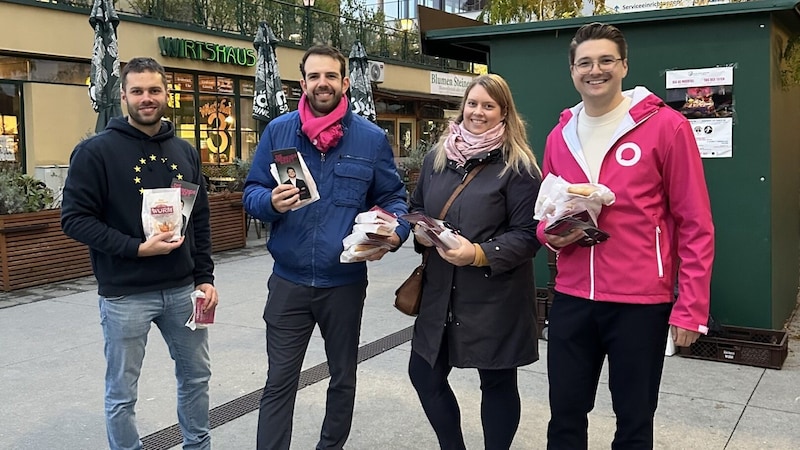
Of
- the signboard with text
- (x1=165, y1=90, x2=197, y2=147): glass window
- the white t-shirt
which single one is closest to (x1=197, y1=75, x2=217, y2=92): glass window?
(x1=165, y1=90, x2=197, y2=147): glass window

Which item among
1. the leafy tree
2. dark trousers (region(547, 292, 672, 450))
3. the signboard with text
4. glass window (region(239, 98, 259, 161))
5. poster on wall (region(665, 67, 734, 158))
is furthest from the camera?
the signboard with text

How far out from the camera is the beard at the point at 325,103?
3246 mm

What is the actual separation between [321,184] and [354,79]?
450 inches

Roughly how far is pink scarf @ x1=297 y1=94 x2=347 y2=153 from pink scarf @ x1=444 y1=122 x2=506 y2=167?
19.9 inches

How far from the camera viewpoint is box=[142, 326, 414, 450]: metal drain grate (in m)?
3.93

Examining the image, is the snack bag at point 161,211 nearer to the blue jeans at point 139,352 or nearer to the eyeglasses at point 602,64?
the blue jeans at point 139,352

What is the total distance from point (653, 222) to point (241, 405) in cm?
284

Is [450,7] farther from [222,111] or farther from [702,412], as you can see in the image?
[702,412]

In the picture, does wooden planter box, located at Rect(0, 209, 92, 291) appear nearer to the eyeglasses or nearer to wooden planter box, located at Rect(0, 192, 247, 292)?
wooden planter box, located at Rect(0, 192, 247, 292)

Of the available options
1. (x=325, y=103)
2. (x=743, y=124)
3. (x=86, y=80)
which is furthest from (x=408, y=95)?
(x=325, y=103)

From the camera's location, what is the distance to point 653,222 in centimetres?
272

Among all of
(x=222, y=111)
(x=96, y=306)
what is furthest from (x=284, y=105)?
(x=96, y=306)

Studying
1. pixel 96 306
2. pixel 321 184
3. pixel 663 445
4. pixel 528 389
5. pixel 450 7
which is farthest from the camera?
pixel 450 7

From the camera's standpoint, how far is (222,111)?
58.5 feet
